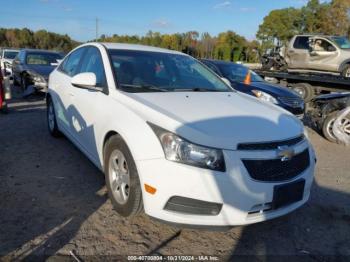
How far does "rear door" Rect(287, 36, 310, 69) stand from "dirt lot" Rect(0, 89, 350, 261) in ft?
34.5

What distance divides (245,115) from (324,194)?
1814 mm

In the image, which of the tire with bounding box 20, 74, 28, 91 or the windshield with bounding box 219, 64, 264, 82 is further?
the tire with bounding box 20, 74, 28, 91

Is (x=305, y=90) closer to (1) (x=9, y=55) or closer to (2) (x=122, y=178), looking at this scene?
(2) (x=122, y=178)

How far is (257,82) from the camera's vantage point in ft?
28.4

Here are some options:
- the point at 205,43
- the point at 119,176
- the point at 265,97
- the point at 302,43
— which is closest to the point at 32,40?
the point at 205,43

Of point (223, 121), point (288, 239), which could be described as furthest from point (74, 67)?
point (288, 239)

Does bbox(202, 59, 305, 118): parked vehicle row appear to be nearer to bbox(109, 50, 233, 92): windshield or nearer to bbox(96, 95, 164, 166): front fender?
bbox(109, 50, 233, 92): windshield

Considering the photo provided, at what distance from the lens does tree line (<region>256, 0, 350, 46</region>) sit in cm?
4391

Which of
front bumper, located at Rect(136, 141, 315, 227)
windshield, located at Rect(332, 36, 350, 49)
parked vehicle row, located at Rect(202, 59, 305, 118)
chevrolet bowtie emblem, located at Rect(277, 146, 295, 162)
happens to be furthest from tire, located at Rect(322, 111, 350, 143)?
windshield, located at Rect(332, 36, 350, 49)

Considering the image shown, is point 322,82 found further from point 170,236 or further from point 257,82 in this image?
point 170,236

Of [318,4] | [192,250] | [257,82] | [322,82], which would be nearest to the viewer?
[192,250]

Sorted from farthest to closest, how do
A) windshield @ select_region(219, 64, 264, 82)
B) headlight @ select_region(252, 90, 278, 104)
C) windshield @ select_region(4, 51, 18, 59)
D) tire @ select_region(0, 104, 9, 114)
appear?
windshield @ select_region(4, 51, 18, 59), windshield @ select_region(219, 64, 264, 82), tire @ select_region(0, 104, 9, 114), headlight @ select_region(252, 90, 278, 104)

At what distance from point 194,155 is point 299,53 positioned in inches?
513

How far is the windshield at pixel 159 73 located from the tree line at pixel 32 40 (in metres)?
62.8
